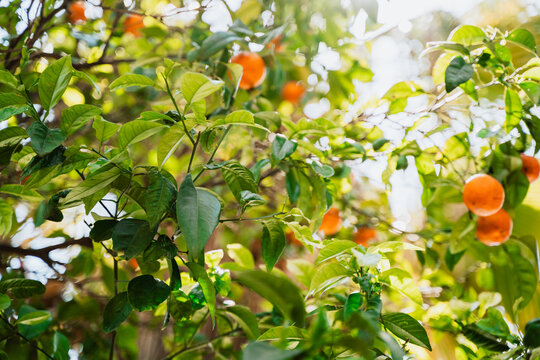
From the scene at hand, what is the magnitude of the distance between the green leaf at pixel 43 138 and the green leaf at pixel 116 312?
0.21 m

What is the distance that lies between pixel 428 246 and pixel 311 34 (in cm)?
63

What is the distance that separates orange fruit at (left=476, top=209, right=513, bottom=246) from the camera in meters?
0.91

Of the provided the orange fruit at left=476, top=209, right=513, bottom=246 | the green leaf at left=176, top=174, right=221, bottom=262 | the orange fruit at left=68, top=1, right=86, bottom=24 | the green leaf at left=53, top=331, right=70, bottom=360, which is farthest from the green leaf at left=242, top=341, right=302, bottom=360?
the orange fruit at left=68, top=1, right=86, bottom=24

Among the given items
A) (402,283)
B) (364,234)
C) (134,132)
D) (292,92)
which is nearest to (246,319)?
(402,283)

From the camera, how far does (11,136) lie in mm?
520

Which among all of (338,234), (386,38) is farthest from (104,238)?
(386,38)

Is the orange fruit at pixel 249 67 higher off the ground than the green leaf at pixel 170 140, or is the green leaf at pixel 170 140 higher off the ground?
the green leaf at pixel 170 140

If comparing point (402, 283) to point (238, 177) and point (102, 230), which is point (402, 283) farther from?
point (102, 230)

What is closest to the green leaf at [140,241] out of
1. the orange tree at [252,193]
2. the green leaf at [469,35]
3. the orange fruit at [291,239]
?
the orange tree at [252,193]

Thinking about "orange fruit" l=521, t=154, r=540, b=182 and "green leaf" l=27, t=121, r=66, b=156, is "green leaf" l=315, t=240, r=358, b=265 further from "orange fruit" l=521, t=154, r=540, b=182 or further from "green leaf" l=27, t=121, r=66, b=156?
"orange fruit" l=521, t=154, r=540, b=182

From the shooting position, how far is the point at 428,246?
39.7 inches

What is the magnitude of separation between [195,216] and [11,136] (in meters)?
0.28

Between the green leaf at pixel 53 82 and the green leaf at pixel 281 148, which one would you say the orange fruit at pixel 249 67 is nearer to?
the green leaf at pixel 281 148

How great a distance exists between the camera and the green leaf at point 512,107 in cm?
75
